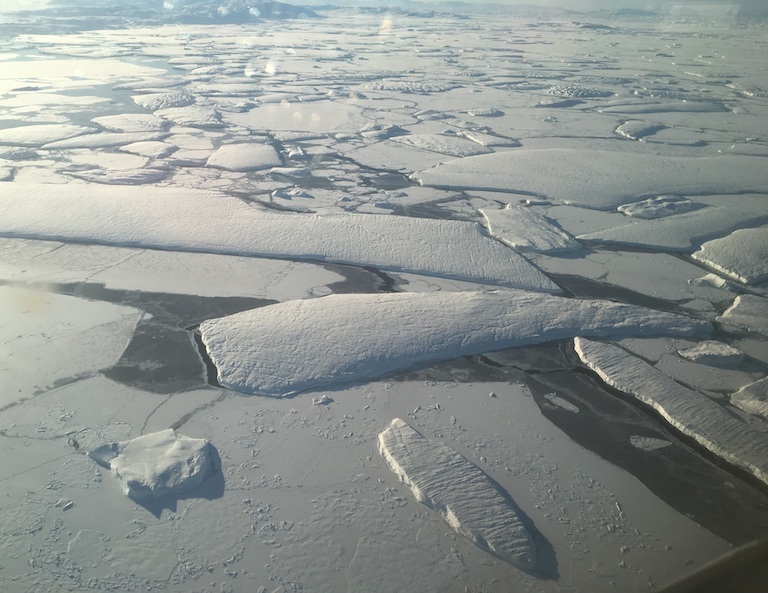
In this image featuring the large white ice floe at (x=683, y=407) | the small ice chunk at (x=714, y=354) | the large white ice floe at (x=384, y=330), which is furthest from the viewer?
the small ice chunk at (x=714, y=354)

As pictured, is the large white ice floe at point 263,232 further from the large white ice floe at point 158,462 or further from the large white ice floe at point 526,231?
the large white ice floe at point 158,462

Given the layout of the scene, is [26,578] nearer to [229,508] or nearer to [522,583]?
[229,508]

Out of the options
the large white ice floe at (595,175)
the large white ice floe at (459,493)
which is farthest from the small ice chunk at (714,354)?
the large white ice floe at (595,175)

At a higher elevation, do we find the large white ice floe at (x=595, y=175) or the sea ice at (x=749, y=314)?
the large white ice floe at (x=595, y=175)

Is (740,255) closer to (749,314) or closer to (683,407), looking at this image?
(749,314)

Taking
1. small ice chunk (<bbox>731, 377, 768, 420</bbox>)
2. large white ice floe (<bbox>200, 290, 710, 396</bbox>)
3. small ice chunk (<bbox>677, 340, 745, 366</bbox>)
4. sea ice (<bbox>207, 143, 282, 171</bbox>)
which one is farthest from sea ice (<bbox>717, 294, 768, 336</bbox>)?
sea ice (<bbox>207, 143, 282, 171</bbox>)

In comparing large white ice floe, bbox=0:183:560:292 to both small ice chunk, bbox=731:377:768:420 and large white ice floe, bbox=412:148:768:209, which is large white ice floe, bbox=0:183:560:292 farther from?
large white ice floe, bbox=412:148:768:209

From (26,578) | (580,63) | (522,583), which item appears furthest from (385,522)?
(580,63)
